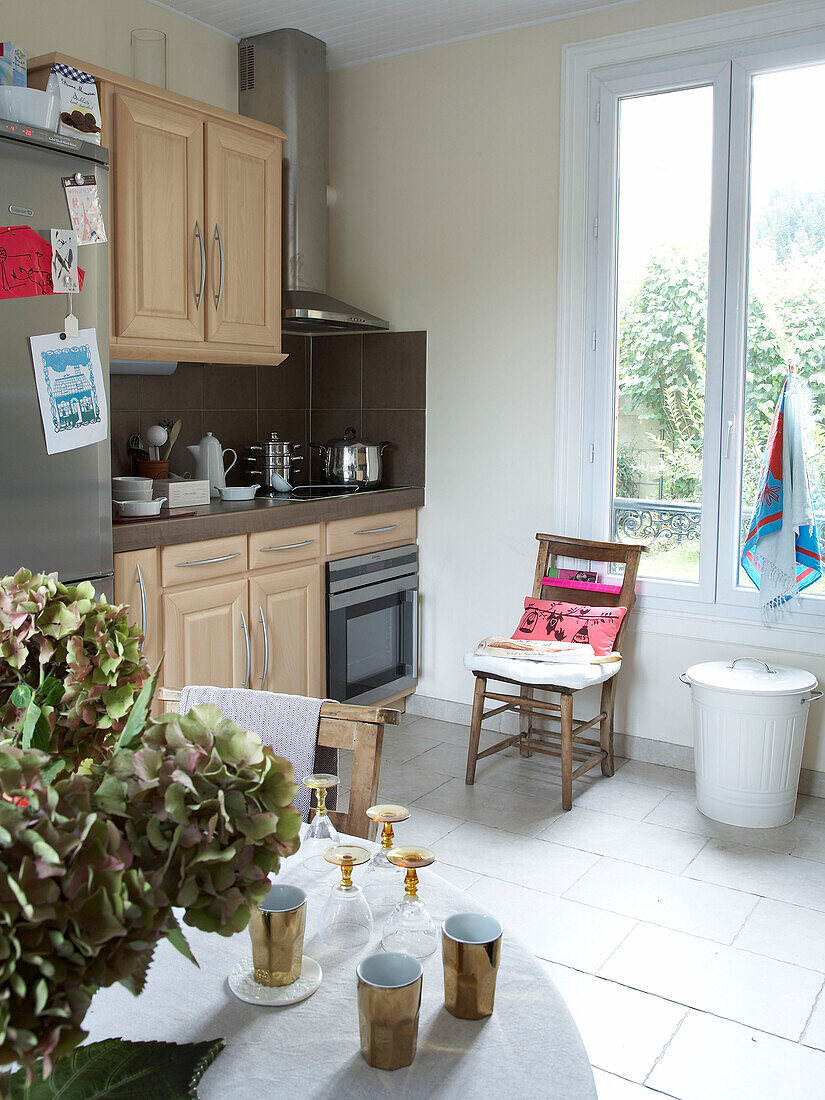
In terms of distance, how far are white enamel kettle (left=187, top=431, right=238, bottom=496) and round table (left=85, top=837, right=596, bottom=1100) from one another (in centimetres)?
274

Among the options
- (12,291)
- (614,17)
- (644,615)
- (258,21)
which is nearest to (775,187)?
(614,17)

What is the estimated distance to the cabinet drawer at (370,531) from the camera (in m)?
3.68

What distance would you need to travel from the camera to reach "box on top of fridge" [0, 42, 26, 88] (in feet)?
8.29

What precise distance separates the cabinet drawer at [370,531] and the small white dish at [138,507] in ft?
2.48

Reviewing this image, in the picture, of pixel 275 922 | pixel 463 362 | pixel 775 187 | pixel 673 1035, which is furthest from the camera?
pixel 463 362

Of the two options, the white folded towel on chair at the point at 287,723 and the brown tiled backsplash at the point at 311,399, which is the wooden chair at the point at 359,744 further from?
the brown tiled backsplash at the point at 311,399

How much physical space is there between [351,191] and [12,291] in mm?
2152

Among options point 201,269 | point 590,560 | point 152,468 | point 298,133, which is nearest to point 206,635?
point 152,468

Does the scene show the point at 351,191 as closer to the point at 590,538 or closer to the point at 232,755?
the point at 590,538

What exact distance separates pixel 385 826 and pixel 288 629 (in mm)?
2417

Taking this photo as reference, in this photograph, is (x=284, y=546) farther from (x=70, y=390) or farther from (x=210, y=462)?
(x=70, y=390)

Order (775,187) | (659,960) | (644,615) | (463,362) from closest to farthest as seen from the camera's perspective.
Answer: (659,960) < (775,187) < (644,615) < (463,362)

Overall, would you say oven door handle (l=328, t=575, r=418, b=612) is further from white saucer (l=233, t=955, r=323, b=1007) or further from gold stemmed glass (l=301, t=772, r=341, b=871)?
white saucer (l=233, t=955, r=323, b=1007)

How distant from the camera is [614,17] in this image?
3.47 meters
